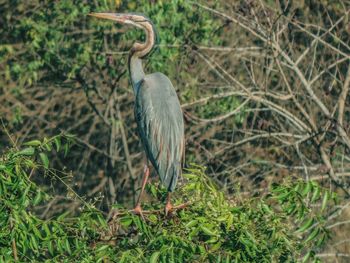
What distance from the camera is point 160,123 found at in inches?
285

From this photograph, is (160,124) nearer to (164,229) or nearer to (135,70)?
(135,70)

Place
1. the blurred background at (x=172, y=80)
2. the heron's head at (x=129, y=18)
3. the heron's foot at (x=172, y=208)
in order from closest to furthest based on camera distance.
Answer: the heron's foot at (x=172, y=208), the heron's head at (x=129, y=18), the blurred background at (x=172, y=80)

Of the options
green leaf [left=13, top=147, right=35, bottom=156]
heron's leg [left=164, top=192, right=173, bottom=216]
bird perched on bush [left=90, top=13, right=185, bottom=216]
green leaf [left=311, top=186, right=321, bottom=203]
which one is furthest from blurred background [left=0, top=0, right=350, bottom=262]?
green leaf [left=13, top=147, right=35, bottom=156]

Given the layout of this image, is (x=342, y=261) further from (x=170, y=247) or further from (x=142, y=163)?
(x=170, y=247)

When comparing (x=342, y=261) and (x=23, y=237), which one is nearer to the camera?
(x=23, y=237)

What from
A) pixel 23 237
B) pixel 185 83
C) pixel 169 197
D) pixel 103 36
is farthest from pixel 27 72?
pixel 23 237

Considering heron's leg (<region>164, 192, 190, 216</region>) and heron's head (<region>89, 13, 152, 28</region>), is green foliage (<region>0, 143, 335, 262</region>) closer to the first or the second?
heron's leg (<region>164, 192, 190, 216</region>)

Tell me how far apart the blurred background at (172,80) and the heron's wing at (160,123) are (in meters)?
1.90

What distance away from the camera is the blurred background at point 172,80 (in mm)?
9992

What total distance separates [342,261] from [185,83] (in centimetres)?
234

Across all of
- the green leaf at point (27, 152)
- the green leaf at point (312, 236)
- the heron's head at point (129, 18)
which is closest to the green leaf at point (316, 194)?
the green leaf at point (312, 236)

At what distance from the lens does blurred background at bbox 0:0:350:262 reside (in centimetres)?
999

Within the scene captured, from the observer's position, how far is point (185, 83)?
10.7m

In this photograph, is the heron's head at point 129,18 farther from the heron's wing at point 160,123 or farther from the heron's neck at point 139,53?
the heron's wing at point 160,123
